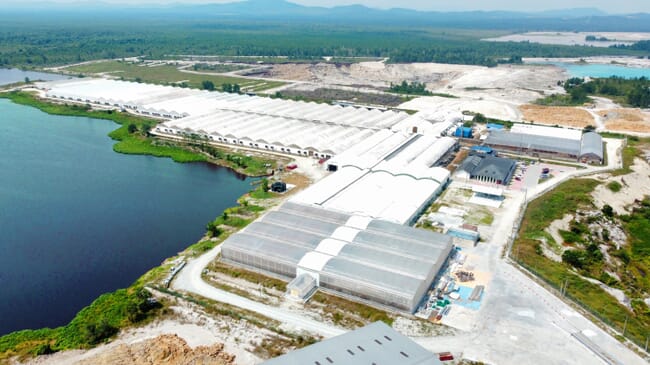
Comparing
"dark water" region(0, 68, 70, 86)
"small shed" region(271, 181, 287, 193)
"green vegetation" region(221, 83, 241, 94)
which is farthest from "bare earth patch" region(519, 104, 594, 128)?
"dark water" region(0, 68, 70, 86)

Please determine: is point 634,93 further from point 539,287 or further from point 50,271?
point 50,271

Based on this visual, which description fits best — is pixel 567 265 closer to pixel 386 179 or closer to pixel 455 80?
pixel 386 179

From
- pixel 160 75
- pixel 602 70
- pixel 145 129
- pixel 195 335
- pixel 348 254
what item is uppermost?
pixel 160 75

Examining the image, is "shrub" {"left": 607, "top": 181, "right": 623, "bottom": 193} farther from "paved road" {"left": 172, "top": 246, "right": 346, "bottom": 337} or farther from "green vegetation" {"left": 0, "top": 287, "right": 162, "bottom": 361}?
"green vegetation" {"left": 0, "top": 287, "right": 162, "bottom": 361}

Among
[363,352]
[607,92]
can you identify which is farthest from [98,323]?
[607,92]

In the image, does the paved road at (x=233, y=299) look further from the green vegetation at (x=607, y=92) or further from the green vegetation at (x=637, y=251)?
the green vegetation at (x=607, y=92)

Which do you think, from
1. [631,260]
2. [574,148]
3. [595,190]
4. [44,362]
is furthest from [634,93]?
[44,362]
